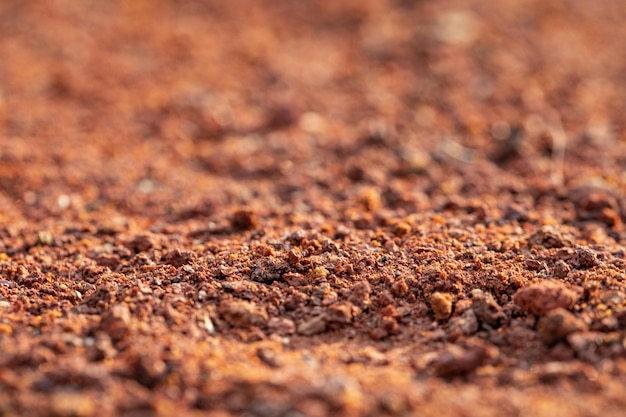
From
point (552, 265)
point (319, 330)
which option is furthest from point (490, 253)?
point (319, 330)

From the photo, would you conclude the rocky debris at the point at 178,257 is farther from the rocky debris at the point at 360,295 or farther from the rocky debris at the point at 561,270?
the rocky debris at the point at 561,270

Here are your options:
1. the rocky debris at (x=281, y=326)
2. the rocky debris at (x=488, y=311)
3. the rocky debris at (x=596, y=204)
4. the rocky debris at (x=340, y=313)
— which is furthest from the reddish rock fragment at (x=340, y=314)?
the rocky debris at (x=596, y=204)

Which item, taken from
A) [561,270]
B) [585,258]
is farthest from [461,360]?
[585,258]

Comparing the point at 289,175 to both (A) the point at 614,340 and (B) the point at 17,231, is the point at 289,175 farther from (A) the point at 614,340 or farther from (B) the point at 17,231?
(A) the point at 614,340

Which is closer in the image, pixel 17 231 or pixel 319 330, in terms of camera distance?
pixel 319 330

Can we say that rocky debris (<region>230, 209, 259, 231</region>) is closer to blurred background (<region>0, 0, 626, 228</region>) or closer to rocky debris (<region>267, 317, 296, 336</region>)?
blurred background (<region>0, 0, 626, 228</region>)

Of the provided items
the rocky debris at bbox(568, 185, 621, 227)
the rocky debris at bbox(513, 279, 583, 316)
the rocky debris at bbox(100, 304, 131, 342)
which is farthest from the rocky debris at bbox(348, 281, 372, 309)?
the rocky debris at bbox(568, 185, 621, 227)
